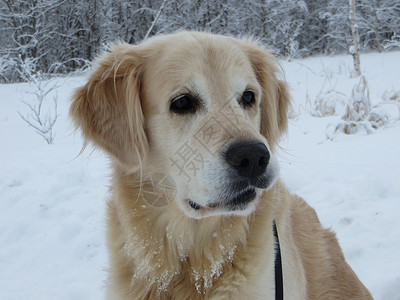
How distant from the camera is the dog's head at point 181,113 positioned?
1724 millimetres

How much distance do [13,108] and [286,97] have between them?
1401 cm

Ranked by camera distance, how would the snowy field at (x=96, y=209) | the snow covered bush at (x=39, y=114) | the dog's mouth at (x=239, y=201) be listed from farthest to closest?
the snow covered bush at (x=39, y=114), the snowy field at (x=96, y=209), the dog's mouth at (x=239, y=201)

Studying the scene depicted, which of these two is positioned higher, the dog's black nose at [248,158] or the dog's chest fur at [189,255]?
the dog's black nose at [248,158]

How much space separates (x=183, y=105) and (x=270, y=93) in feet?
2.58

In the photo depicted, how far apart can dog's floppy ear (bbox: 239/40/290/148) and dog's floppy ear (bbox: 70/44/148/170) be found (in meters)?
0.88

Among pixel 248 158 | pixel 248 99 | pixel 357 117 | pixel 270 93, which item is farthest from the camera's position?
pixel 357 117

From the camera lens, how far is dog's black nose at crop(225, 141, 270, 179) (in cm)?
159

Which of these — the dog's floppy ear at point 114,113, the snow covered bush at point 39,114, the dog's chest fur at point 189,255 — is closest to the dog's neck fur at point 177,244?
the dog's chest fur at point 189,255

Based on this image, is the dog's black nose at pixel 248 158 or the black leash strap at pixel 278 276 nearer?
the dog's black nose at pixel 248 158

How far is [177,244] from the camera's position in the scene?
6.72 feet

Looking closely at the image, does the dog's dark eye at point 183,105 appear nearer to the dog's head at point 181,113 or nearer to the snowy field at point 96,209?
the dog's head at point 181,113

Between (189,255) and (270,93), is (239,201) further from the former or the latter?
(270,93)

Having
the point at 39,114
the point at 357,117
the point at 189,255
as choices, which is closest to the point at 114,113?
the point at 189,255

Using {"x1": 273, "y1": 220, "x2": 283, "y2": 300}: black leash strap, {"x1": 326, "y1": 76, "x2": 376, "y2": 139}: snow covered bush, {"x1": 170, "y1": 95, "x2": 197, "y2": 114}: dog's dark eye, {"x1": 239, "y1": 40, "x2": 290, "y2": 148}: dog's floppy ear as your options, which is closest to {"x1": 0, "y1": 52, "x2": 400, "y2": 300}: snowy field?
{"x1": 326, "y1": 76, "x2": 376, "y2": 139}: snow covered bush
